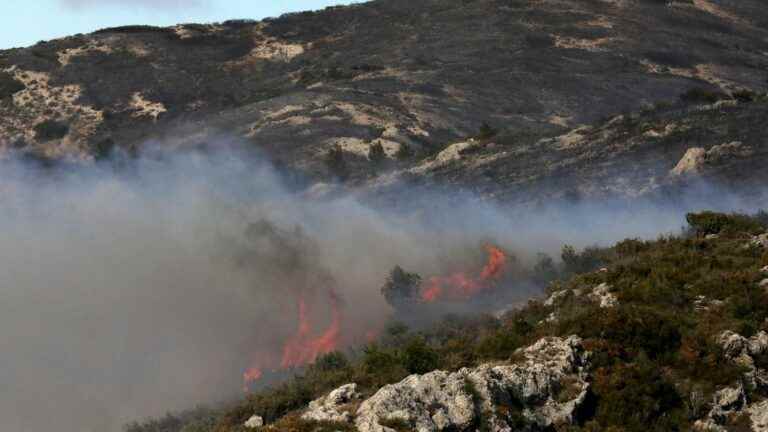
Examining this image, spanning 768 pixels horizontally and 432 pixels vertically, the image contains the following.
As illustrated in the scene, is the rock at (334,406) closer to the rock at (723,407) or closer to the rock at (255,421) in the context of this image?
the rock at (255,421)

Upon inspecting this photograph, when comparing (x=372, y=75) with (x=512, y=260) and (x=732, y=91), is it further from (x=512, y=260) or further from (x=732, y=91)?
(x=512, y=260)

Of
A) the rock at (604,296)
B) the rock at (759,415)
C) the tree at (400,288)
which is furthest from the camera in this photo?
the tree at (400,288)

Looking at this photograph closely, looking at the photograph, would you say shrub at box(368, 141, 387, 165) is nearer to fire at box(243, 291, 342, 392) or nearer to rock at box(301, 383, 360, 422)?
fire at box(243, 291, 342, 392)

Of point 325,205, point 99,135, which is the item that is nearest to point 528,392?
point 325,205

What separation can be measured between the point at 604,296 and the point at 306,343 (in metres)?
23.4

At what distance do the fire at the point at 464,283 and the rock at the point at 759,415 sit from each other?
29.7m

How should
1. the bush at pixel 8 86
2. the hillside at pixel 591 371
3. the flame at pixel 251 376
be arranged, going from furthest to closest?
the bush at pixel 8 86 → the flame at pixel 251 376 → the hillside at pixel 591 371

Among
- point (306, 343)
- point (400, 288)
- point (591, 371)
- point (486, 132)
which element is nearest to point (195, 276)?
point (306, 343)

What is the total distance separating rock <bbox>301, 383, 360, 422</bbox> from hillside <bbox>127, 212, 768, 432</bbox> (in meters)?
0.05

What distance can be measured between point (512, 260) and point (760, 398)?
32718 millimetres

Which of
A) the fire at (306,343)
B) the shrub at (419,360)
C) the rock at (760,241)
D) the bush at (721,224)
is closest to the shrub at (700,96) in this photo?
the fire at (306,343)

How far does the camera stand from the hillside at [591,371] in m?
26.5

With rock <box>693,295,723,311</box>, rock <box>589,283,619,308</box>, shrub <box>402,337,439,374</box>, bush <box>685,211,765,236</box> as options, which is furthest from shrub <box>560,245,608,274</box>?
shrub <box>402,337,439,374</box>

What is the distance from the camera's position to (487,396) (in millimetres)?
26672
